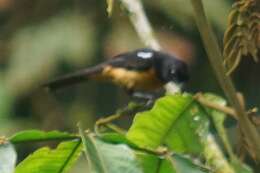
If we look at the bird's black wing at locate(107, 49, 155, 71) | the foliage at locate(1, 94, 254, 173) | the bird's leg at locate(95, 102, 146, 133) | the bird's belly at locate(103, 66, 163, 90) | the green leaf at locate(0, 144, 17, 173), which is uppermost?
the green leaf at locate(0, 144, 17, 173)

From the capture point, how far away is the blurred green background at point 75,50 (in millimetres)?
4703

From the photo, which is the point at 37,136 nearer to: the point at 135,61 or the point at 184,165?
the point at 184,165

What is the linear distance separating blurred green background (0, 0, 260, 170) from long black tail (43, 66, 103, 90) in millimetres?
408

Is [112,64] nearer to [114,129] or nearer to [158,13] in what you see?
[158,13]

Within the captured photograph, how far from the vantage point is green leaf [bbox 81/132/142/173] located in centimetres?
113

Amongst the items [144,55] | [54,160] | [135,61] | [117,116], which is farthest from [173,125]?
[135,61]

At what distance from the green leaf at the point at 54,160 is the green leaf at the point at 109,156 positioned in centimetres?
5

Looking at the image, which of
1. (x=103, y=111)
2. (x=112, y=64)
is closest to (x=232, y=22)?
(x=112, y=64)

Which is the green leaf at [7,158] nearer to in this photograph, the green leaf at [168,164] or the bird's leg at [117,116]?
the green leaf at [168,164]

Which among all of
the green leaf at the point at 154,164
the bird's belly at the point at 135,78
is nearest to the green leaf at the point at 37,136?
A: the green leaf at the point at 154,164

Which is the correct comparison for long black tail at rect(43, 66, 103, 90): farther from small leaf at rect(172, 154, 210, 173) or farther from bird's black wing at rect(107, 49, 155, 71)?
small leaf at rect(172, 154, 210, 173)

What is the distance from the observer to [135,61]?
3984 mm

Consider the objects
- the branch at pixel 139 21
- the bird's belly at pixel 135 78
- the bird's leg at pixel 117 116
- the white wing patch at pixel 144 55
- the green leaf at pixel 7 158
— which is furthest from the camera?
the bird's belly at pixel 135 78

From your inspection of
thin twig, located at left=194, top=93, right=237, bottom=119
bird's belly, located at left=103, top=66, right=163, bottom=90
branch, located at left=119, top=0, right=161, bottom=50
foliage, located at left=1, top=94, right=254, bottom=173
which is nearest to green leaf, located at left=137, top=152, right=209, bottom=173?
foliage, located at left=1, top=94, right=254, bottom=173
